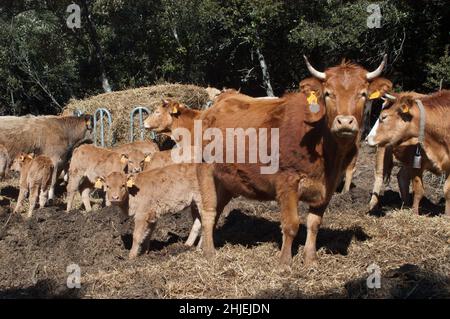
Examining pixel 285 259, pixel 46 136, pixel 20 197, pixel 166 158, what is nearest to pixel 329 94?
pixel 285 259

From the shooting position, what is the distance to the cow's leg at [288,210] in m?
6.96

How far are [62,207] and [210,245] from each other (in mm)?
5202

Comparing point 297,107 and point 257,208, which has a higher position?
point 297,107

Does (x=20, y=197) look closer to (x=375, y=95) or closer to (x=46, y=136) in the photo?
(x=46, y=136)

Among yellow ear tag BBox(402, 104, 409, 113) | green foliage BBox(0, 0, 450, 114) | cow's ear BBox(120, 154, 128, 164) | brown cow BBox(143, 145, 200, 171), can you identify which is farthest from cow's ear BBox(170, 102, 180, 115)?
green foliage BBox(0, 0, 450, 114)

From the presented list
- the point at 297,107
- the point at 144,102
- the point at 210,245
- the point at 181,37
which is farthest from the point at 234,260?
the point at 181,37

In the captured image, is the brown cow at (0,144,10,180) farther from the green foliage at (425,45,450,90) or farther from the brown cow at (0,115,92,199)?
the green foliage at (425,45,450,90)

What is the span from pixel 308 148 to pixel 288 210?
764mm

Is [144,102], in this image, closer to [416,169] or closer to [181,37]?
[416,169]

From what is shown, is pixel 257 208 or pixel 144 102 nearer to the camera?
pixel 257 208

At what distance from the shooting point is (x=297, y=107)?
7285 mm

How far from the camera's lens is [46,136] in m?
13.5

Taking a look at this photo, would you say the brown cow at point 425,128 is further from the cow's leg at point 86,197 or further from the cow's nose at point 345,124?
the cow's leg at point 86,197

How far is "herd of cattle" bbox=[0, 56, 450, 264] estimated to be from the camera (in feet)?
22.5
